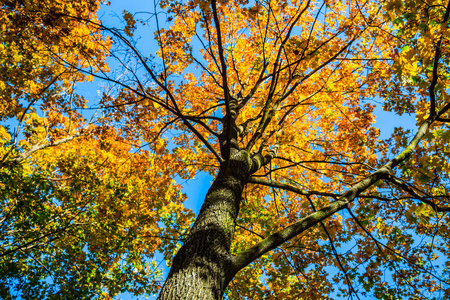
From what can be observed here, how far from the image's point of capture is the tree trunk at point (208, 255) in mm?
1720

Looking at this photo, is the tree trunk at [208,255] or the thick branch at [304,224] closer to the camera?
the tree trunk at [208,255]

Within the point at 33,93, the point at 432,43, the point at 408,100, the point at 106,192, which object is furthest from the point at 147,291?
the point at 408,100

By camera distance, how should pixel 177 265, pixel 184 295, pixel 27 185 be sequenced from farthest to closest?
pixel 27 185, pixel 177 265, pixel 184 295

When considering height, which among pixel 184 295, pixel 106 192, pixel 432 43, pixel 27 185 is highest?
pixel 106 192

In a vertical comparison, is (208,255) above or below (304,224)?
below

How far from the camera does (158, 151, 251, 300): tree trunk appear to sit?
5.64ft

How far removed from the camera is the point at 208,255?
1.94m

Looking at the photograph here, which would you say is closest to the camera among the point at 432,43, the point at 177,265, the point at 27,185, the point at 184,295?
the point at 184,295

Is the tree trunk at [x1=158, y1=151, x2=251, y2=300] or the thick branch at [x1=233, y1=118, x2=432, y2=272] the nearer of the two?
the tree trunk at [x1=158, y1=151, x2=251, y2=300]

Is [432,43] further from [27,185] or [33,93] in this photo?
[33,93]

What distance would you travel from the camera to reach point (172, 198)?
6.99 m

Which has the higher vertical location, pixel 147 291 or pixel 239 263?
pixel 147 291

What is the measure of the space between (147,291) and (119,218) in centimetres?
231

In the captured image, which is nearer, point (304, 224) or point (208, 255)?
point (208, 255)
